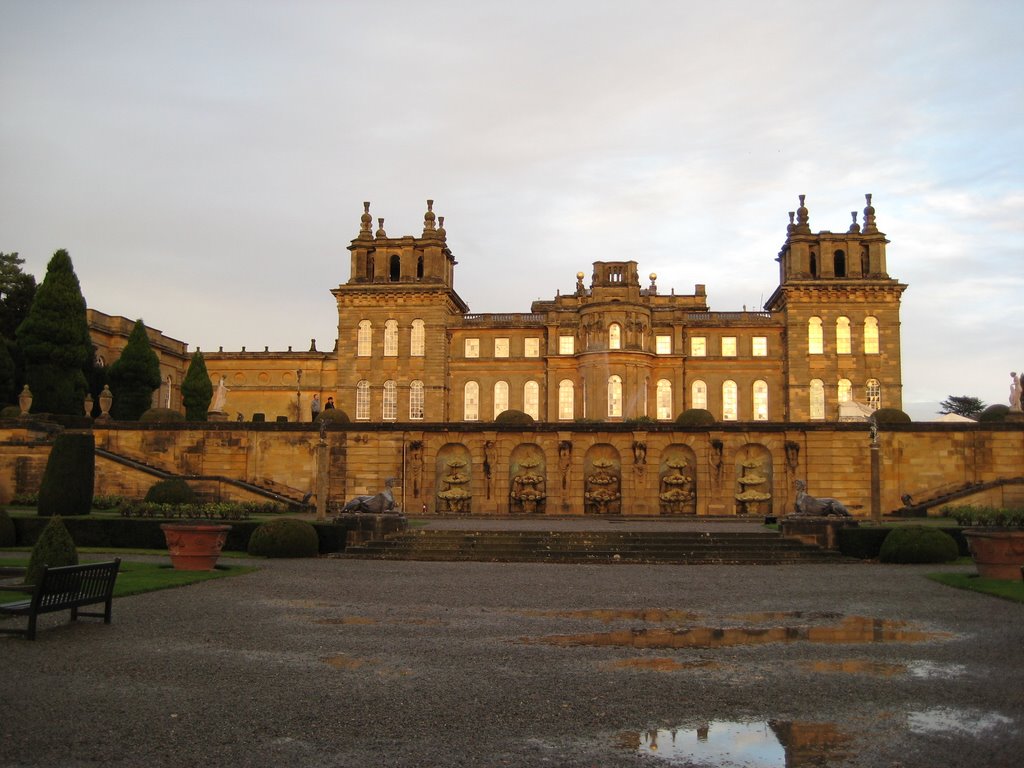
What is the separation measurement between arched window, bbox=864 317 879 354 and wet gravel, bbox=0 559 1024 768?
Result: 1963 inches

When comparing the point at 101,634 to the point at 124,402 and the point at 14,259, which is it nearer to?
the point at 124,402

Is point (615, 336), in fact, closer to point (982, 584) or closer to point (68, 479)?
point (68, 479)

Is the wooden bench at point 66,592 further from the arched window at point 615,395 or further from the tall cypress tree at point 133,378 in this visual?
the arched window at point 615,395

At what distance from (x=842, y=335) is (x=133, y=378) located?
44.7m

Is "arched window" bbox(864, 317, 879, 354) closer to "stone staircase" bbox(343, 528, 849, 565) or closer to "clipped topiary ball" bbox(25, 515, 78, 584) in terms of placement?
"stone staircase" bbox(343, 528, 849, 565)

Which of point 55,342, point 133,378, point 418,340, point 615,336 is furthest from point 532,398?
point 55,342

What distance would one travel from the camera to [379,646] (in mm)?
11055

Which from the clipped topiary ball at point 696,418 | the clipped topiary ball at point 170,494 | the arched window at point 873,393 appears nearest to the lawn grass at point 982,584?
the clipped topiary ball at point 696,418

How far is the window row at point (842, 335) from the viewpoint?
62.5m

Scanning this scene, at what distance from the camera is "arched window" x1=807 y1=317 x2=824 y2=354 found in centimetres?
6278

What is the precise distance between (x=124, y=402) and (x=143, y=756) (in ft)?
173

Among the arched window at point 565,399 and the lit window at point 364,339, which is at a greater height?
the lit window at point 364,339

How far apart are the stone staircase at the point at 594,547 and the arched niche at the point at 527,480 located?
38.3 feet

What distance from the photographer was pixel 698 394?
6450 centimetres
